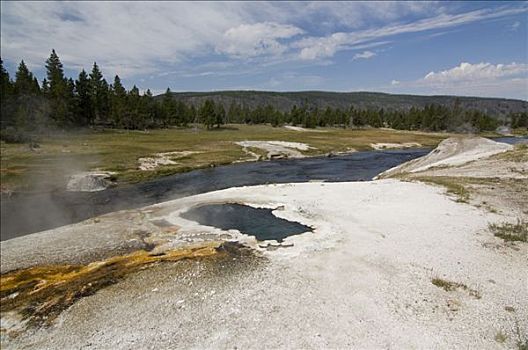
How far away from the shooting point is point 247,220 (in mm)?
24797

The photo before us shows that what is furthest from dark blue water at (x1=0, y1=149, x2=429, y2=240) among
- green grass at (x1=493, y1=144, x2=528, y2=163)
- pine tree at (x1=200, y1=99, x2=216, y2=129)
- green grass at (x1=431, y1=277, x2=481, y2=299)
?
pine tree at (x1=200, y1=99, x2=216, y2=129)

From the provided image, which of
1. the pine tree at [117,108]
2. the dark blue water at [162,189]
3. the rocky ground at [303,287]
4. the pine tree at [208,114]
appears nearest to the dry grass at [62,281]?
the rocky ground at [303,287]

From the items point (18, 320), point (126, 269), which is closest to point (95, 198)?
point (126, 269)

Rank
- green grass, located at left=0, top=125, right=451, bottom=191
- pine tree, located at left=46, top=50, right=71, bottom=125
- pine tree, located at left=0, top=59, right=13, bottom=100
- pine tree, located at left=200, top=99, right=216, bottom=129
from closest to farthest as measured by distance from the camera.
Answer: pine tree, located at left=0, top=59, right=13, bottom=100
green grass, located at left=0, top=125, right=451, bottom=191
pine tree, located at left=46, top=50, right=71, bottom=125
pine tree, located at left=200, top=99, right=216, bottom=129

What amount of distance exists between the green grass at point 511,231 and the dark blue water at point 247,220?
35.3 feet

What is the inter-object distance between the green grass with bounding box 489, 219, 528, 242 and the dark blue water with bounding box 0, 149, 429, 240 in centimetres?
2399

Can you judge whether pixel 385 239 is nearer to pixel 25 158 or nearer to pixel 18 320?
pixel 18 320

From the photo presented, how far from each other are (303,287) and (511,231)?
13780 mm

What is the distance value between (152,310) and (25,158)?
37128 millimetres

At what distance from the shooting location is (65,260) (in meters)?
18.2

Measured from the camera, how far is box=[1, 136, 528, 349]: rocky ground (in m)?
11.7

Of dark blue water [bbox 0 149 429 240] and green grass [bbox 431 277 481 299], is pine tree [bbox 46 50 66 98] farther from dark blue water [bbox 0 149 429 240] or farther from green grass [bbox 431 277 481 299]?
green grass [bbox 431 277 481 299]

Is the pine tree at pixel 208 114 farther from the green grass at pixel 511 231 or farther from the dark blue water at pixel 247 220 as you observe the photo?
the green grass at pixel 511 231

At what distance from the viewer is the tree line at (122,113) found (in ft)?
140
